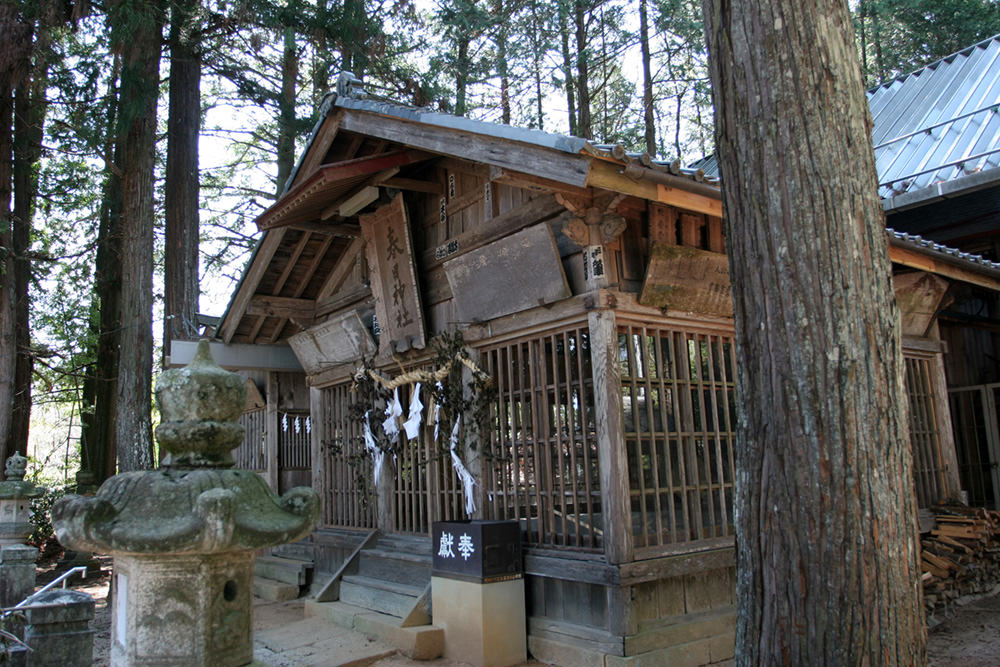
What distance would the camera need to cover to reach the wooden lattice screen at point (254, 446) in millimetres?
12922

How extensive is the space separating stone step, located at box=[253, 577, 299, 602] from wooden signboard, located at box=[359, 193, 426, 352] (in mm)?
3875

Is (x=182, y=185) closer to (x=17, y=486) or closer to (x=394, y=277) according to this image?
(x=17, y=486)

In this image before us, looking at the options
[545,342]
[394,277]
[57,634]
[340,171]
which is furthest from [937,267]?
[57,634]

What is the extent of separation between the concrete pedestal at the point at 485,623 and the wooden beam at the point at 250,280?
5.30 meters

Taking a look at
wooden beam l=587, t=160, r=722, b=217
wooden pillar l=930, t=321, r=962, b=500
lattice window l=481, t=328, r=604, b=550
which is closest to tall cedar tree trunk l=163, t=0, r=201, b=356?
lattice window l=481, t=328, r=604, b=550

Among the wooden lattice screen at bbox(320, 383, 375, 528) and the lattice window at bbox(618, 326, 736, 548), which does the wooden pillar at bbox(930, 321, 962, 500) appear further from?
the wooden lattice screen at bbox(320, 383, 375, 528)

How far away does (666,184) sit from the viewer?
6.10 m

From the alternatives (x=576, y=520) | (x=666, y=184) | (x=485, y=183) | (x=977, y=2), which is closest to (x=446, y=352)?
(x=485, y=183)

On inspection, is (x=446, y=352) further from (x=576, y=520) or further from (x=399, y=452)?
(x=576, y=520)

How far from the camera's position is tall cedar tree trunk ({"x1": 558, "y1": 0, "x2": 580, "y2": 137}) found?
669 inches

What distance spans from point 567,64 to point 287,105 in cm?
641

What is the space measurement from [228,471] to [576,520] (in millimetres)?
3435

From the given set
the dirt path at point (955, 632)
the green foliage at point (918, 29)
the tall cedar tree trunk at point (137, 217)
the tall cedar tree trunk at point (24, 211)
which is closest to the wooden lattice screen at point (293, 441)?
the tall cedar tree trunk at point (137, 217)

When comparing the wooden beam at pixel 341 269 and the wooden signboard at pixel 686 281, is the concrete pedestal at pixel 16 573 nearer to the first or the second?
the wooden beam at pixel 341 269
